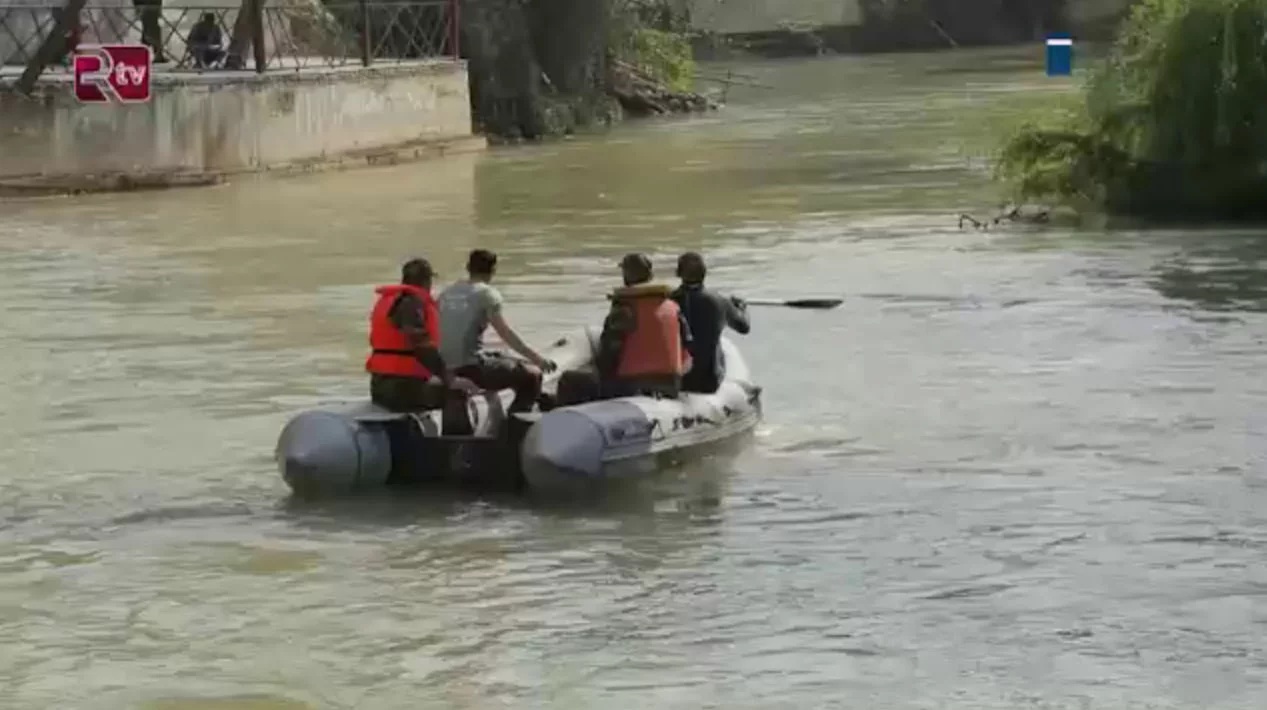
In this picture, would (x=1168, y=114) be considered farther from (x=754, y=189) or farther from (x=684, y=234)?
(x=754, y=189)

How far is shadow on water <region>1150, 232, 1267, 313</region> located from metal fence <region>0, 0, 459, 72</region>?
58.6 ft

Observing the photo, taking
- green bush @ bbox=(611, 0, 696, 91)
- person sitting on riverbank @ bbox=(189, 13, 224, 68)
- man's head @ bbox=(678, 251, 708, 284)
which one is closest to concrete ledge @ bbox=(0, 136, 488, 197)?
person sitting on riverbank @ bbox=(189, 13, 224, 68)

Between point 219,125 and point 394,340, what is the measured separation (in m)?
25.1

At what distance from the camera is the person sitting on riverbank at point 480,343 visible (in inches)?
592

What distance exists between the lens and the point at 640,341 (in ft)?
49.6

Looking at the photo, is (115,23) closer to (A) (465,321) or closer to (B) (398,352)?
(A) (465,321)

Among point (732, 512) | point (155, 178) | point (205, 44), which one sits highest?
point (205, 44)

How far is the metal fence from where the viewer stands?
41031 millimetres

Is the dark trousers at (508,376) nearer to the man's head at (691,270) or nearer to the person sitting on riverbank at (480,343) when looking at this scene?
the person sitting on riverbank at (480,343)

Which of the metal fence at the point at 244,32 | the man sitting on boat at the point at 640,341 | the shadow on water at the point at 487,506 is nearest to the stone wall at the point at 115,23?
the metal fence at the point at 244,32

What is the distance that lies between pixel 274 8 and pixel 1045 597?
115ft

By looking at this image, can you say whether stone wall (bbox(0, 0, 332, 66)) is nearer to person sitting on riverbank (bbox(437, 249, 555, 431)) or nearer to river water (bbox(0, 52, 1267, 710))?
river water (bbox(0, 52, 1267, 710))

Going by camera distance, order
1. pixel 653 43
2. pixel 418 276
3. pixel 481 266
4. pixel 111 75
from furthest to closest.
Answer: pixel 653 43 → pixel 111 75 → pixel 481 266 → pixel 418 276

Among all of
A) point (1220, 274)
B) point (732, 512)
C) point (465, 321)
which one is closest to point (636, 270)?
point (465, 321)
